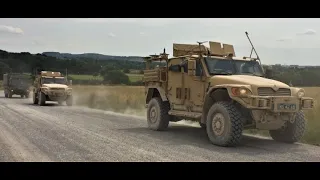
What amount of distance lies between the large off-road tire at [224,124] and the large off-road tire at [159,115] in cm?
268

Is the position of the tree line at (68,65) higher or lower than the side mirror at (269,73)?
higher

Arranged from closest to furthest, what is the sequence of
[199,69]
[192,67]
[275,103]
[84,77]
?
1. [275,103]
2. [192,67]
3. [199,69]
4. [84,77]

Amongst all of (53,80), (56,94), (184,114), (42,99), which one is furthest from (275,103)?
(53,80)

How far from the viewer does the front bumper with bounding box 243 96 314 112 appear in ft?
29.3

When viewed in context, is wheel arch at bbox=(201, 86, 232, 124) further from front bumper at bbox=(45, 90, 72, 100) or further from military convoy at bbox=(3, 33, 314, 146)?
front bumper at bbox=(45, 90, 72, 100)

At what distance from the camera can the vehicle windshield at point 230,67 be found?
35.4ft

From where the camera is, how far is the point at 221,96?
10180 millimetres

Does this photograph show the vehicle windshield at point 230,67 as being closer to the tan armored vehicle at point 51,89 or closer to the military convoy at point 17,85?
the tan armored vehicle at point 51,89

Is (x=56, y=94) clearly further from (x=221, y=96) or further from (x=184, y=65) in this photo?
(x=221, y=96)

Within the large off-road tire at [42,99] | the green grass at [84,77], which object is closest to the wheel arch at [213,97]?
the large off-road tire at [42,99]

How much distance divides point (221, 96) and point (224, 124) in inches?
43.3

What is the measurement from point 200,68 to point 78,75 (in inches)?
1963

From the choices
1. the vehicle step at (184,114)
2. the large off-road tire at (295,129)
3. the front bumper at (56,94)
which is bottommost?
the large off-road tire at (295,129)

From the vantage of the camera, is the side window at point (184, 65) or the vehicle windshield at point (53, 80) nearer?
the side window at point (184, 65)
